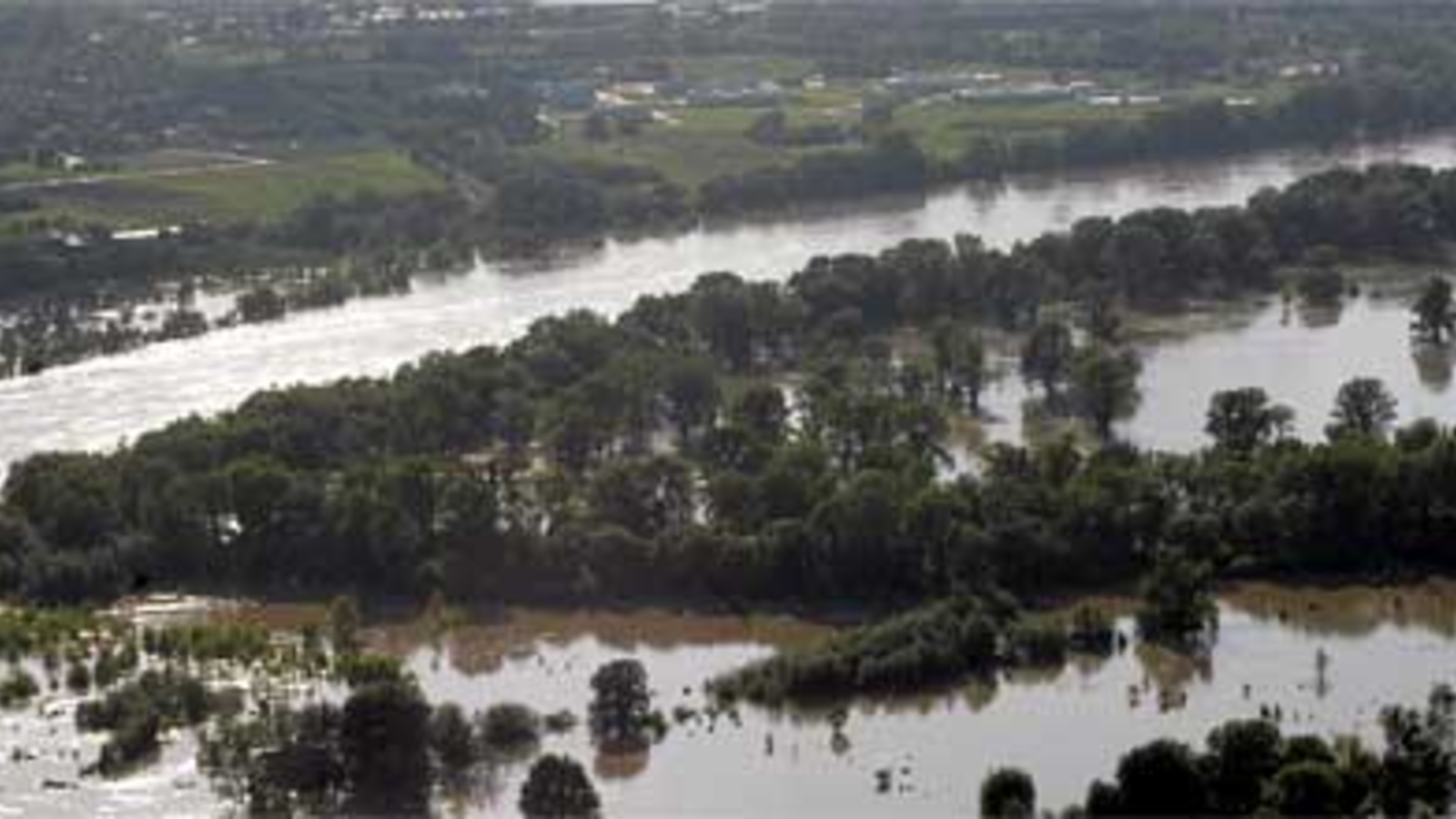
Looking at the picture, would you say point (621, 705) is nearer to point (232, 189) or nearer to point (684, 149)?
point (232, 189)

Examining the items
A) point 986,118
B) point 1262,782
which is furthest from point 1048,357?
point 986,118

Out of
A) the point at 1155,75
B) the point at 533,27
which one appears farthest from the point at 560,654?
the point at 533,27

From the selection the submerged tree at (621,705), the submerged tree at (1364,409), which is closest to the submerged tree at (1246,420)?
the submerged tree at (1364,409)

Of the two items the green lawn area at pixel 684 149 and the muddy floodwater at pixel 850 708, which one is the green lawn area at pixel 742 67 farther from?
the muddy floodwater at pixel 850 708

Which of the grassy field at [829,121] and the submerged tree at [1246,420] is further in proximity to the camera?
the grassy field at [829,121]

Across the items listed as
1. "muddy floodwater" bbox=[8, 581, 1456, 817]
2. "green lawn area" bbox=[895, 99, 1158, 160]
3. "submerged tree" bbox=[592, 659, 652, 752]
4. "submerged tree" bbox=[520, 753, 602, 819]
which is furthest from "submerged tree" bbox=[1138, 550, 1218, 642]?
"green lawn area" bbox=[895, 99, 1158, 160]
